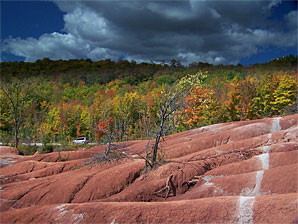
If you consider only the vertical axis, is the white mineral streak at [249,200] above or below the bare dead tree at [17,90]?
below

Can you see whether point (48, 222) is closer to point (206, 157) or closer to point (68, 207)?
point (68, 207)

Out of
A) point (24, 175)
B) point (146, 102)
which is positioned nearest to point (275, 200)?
point (24, 175)

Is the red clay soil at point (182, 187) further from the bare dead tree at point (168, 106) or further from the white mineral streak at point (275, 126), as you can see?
the bare dead tree at point (168, 106)

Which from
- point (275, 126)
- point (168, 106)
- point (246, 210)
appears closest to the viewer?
point (246, 210)

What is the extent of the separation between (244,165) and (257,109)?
37539 millimetres

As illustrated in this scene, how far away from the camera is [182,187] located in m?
10.6

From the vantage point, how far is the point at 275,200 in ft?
20.9

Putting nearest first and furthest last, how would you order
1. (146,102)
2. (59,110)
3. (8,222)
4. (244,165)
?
(8,222) < (244,165) < (146,102) < (59,110)

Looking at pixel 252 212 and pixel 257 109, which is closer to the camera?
pixel 252 212

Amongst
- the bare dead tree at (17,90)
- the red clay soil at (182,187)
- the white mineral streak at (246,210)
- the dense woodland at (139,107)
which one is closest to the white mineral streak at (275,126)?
the red clay soil at (182,187)

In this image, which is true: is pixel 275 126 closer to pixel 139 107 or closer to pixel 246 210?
pixel 246 210

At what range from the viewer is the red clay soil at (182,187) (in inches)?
267

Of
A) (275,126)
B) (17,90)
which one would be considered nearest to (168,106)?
(275,126)

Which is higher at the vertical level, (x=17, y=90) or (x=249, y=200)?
(x=17, y=90)
